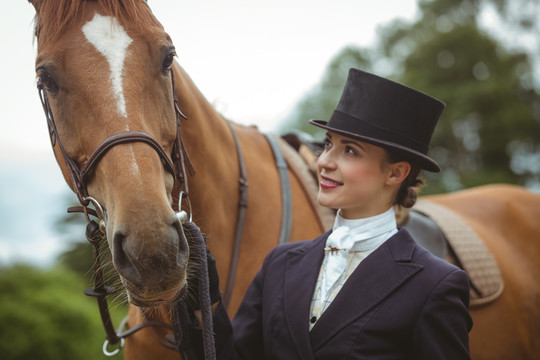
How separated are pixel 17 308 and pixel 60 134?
4.81m

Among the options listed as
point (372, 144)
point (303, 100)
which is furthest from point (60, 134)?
point (303, 100)

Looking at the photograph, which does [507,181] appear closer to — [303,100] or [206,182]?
[303,100]

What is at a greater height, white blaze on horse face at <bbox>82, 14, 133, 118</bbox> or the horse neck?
white blaze on horse face at <bbox>82, 14, 133, 118</bbox>

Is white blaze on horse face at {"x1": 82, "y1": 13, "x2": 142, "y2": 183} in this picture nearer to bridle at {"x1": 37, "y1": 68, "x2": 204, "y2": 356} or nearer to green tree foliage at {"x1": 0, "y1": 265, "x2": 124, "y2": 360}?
bridle at {"x1": 37, "y1": 68, "x2": 204, "y2": 356}

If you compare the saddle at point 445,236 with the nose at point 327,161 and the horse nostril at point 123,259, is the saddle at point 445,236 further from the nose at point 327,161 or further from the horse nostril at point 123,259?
the horse nostril at point 123,259

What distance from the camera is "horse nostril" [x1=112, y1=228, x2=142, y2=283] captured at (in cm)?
149

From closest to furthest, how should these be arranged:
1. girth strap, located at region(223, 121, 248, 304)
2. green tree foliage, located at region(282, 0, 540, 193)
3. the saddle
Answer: girth strap, located at region(223, 121, 248, 304) → the saddle → green tree foliage, located at region(282, 0, 540, 193)

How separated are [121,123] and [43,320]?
508 cm

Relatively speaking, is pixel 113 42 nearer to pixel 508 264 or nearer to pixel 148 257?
pixel 148 257

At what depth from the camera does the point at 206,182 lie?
7.81 ft

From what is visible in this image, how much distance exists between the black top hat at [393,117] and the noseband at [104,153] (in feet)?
2.04

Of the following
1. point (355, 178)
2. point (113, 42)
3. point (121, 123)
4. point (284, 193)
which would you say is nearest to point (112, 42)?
point (113, 42)

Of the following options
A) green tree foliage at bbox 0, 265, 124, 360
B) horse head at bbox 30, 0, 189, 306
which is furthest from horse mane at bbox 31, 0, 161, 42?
green tree foliage at bbox 0, 265, 124, 360

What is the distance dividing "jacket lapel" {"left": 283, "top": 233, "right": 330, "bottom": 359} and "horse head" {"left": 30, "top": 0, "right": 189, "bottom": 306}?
1.40 ft
